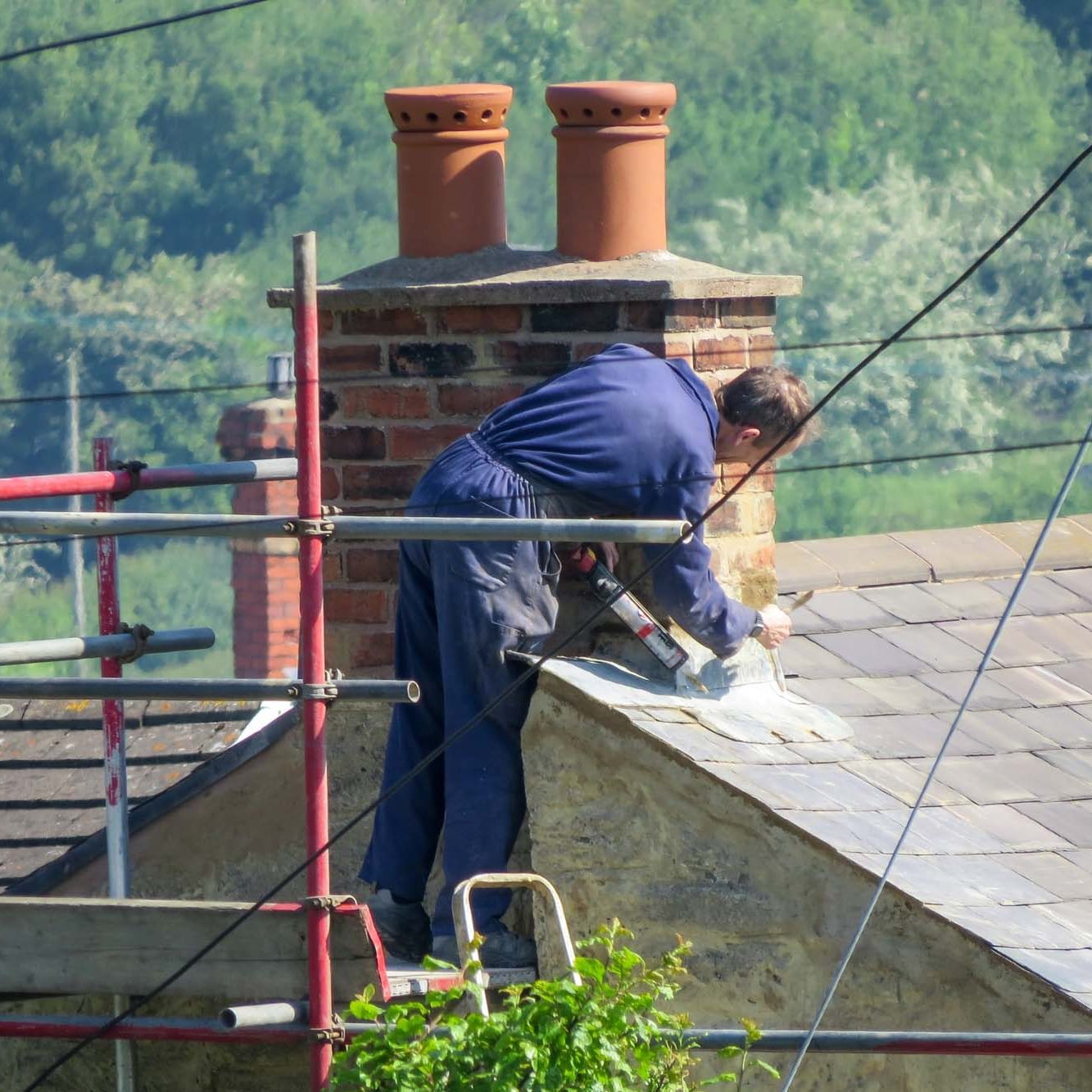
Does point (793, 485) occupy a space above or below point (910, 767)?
below

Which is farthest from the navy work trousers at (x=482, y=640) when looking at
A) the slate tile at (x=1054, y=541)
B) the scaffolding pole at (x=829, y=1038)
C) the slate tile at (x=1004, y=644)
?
the slate tile at (x=1054, y=541)

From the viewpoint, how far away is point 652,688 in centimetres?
465

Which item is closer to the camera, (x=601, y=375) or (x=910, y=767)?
(x=601, y=375)

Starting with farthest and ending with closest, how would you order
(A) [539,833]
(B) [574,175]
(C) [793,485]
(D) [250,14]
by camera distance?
1. (D) [250,14]
2. (C) [793,485]
3. (B) [574,175]
4. (A) [539,833]

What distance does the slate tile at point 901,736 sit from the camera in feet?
16.5

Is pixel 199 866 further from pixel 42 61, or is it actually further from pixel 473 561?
pixel 42 61

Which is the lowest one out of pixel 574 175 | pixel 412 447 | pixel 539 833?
pixel 539 833

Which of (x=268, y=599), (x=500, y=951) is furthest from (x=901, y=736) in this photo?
(x=268, y=599)

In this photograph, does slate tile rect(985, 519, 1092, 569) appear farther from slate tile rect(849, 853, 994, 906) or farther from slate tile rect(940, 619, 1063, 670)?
slate tile rect(849, 853, 994, 906)

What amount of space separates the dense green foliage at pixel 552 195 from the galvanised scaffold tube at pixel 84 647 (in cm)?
3234

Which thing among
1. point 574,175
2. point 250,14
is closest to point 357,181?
point 250,14

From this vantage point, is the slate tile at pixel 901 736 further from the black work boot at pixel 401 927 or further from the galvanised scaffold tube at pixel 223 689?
the galvanised scaffold tube at pixel 223 689

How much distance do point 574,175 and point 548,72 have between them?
44.5 meters

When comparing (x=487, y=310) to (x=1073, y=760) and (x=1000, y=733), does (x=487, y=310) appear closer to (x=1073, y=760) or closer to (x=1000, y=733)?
(x=1000, y=733)
